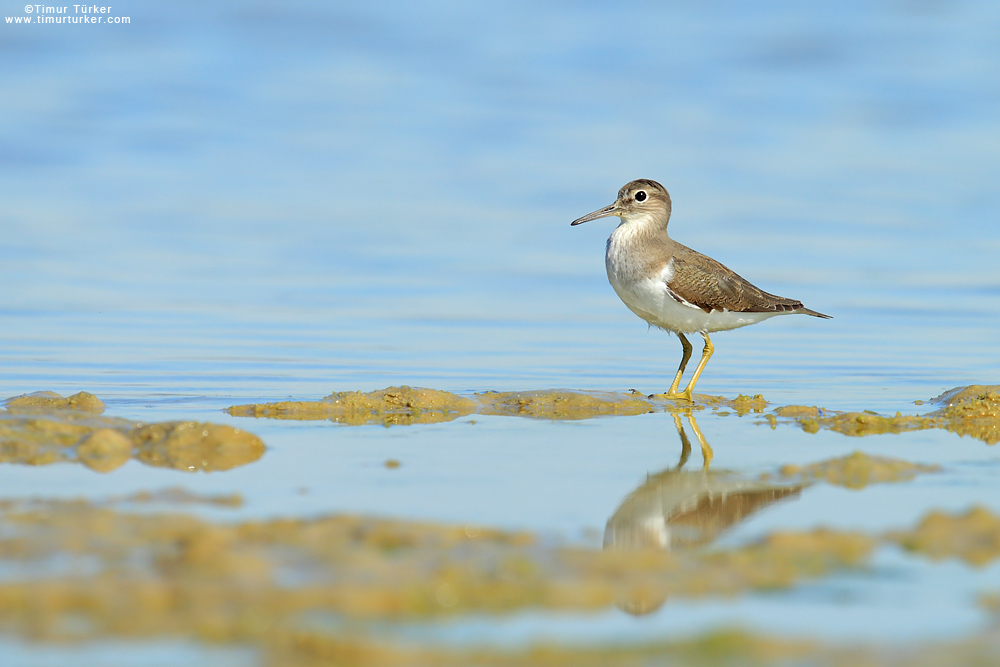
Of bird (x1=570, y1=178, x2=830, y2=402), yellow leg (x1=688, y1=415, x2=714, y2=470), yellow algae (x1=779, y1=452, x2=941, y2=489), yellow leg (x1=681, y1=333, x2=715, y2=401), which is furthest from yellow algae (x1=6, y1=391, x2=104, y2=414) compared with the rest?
yellow algae (x1=779, y1=452, x2=941, y2=489)

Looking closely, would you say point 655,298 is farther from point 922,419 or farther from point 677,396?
point 922,419

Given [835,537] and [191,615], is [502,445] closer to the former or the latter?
[835,537]

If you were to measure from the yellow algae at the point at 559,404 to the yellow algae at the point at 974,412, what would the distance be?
7.09 ft

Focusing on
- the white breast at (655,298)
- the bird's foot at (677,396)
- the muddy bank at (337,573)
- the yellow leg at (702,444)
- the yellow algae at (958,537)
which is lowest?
the muddy bank at (337,573)

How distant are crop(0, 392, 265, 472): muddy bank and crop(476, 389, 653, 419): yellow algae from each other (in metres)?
2.34

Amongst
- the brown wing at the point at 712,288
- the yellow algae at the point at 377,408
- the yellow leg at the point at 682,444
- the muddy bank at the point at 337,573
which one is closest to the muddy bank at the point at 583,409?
the yellow algae at the point at 377,408

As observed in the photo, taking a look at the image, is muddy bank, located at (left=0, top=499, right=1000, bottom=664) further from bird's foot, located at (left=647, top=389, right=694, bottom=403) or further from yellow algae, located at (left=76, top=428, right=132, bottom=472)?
bird's foot, located at (left=647, top=389, right=694, bottom=403)

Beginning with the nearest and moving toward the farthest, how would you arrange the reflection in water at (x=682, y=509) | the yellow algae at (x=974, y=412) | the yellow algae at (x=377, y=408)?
the reflection in water at (x=682, y=509) < the yellow algae at (x=974, y=412) < the yellow algae at (x=377, y=408)

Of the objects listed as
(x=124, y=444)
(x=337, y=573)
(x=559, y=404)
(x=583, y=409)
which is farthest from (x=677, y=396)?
(x=337, y=573)

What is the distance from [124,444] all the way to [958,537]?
172 inches

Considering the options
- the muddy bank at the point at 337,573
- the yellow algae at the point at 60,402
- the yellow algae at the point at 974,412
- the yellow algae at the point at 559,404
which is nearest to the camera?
the muddy bank at the point at 337,573

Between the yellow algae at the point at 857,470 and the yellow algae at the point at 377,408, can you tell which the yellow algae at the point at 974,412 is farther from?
the yellow algae at the point at 377,408

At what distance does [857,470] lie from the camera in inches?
228

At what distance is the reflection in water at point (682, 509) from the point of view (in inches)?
180
